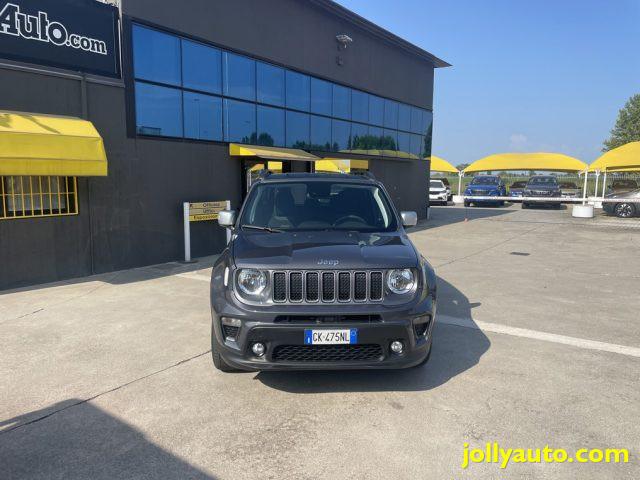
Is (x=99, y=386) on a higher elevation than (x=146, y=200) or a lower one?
lower

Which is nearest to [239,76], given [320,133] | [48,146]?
[320,133]

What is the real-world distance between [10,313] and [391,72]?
16831mm

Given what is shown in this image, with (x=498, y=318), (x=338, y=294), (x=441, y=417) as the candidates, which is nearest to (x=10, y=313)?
(x=338, y=294)

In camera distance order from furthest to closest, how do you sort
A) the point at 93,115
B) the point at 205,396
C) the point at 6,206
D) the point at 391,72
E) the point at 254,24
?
1. the point at 391,72
2. the point at 254,24
3. the point at 93,115
4. the point at 6,206
5. the point at 205,396

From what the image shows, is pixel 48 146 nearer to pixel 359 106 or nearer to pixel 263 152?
pixel 263 152

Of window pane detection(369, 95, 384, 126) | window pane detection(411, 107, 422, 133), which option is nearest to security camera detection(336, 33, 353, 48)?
window pane detection(369, 95, 384, 126)

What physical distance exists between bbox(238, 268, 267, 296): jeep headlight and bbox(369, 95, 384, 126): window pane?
51.1 feet

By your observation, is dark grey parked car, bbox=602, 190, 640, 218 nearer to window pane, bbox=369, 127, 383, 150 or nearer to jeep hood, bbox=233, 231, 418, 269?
window pane, bbox=369, 127, 383, 150

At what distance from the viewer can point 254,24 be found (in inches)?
477

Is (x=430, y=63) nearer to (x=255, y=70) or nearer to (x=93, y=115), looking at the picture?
(x=255, y=70)

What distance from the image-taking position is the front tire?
2164 centimetres

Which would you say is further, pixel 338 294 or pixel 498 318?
pixel 498 318

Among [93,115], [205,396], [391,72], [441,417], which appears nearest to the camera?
[441,417]

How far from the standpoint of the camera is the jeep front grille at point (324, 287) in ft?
11.9
